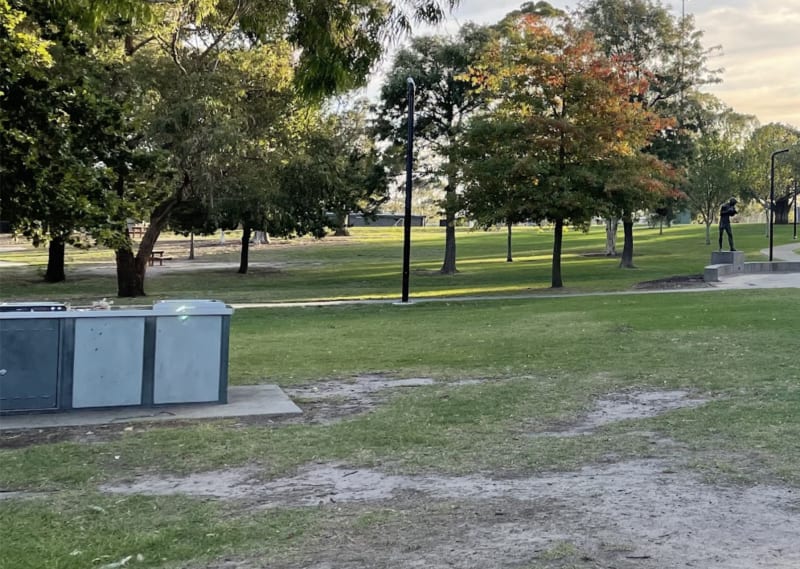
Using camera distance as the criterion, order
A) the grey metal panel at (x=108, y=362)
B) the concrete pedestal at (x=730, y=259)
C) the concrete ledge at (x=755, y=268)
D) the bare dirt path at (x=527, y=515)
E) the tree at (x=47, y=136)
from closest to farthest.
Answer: the bare dirt path at (x=527, y=515) < the grey metal panel at (x=108, y=362) < the tree at (x=47, y=136) < the concrete ledge at (x=755, y=268) < the concrete pedestal at (x=730, y=259)

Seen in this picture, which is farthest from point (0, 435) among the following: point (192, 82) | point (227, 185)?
point (227, 185)

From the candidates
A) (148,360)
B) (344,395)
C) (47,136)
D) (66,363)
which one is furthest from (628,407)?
(47,136)

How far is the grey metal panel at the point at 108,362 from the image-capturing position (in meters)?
7.58

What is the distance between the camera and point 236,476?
5539 millimetres

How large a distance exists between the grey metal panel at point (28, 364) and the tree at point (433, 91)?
2868cm

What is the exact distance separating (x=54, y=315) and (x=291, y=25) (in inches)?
133

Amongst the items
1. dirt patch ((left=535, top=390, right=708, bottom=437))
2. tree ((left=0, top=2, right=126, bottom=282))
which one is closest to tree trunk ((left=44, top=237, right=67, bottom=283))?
tree ((left=0, top=2, right=126, bottom=282))

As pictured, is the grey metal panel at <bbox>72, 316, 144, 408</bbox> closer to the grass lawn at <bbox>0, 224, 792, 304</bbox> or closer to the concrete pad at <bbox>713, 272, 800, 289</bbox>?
the grass lawn at <bbox>0, 224, 792, 304</bbox>

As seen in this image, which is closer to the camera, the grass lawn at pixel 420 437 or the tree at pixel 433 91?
the grass lawn at pixel 420 437

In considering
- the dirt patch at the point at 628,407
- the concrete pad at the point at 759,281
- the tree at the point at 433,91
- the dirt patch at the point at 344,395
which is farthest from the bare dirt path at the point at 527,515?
the tree at the point at 433,91

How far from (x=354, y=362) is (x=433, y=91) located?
91.8ft

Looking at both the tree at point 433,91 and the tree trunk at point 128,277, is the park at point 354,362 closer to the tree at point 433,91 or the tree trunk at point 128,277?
the tree trunk at point 128,277

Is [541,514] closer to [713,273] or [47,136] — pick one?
[47,136]

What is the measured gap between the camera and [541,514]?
4562 millimetres
